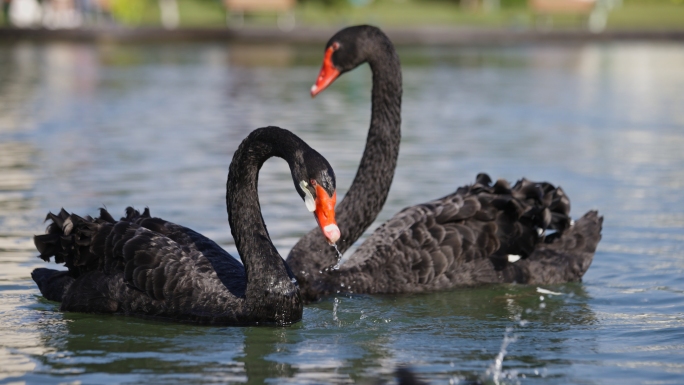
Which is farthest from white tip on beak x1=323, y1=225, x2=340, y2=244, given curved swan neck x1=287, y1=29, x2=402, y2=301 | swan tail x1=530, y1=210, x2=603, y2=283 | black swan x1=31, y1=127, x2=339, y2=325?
swan tail x1=530, y1=210, x2=603, y2=283

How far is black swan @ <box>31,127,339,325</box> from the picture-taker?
5.36 metres

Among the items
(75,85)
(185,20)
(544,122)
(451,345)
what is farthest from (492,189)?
(185,20)

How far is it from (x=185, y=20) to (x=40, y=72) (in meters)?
12.8

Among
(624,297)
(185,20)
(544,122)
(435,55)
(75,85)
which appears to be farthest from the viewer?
(185,20)

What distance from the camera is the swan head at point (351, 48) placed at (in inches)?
274

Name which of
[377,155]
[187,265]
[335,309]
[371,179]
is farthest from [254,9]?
[187,265]

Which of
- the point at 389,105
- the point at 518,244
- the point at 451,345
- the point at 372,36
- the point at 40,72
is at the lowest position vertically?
the point at 451,345

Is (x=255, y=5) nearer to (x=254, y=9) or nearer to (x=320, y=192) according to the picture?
(x=254, y=9)

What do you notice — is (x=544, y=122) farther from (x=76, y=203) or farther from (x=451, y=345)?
(x=451, y=345)

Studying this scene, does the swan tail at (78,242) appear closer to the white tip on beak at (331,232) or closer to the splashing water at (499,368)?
the white tip on beak at (331,232)

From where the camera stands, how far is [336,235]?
4.82m

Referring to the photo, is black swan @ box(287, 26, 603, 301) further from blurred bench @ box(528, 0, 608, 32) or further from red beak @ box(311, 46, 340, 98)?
blurred bench @ box(528, 0, 608, 32)

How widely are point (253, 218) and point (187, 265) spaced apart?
1.30ft

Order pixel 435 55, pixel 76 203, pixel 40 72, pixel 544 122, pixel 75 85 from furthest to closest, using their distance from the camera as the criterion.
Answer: pixel 435 55
pixel 40 72
pixel 75 85
pixel 544 122
pixel 76 203
